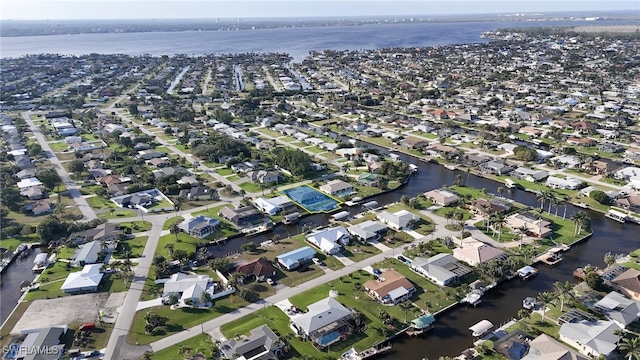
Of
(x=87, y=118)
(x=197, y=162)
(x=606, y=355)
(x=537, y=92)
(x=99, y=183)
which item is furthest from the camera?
(x=537, y=92)

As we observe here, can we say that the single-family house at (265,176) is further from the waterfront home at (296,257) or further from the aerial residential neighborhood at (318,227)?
the waterfront home at (296,257)

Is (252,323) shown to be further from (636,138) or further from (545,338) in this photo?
(636,138)

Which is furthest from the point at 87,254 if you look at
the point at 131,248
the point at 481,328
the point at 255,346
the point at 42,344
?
the point at 481,328

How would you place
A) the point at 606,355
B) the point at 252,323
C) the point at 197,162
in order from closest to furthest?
the point at 606,355 → the point at 252,323 → the point at 197,162

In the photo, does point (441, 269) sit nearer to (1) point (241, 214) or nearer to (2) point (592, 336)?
(2) point (592, 336)

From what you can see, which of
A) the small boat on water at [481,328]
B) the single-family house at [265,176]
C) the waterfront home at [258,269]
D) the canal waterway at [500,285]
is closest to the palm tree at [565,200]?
the canal waterway at [500,285]

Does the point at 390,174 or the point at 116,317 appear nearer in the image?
the point at 116,317

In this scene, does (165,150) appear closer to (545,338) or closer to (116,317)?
(116,317)

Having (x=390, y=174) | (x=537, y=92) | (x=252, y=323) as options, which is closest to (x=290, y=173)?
(x=390, y=174)
